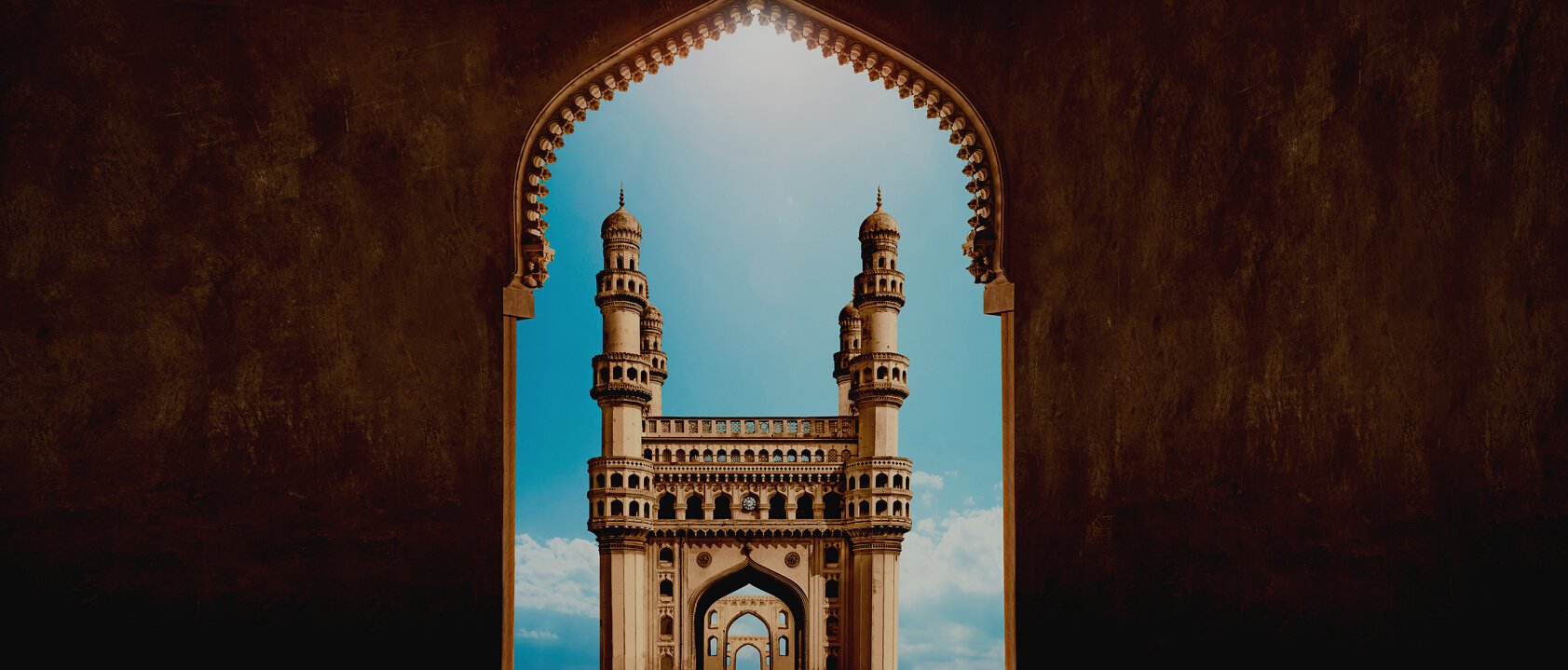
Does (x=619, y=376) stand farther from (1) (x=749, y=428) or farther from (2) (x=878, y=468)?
(2) (x=878, y=468)

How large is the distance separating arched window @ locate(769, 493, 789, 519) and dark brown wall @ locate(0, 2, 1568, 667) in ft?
67.4

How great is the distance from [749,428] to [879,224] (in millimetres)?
5168

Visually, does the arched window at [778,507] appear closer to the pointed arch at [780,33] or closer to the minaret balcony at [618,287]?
the minaret balcony at [618,287]

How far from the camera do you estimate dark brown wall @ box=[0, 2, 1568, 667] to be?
5.00m

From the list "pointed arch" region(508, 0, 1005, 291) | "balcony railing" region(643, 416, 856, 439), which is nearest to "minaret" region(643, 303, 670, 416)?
"balcony railing" region(643, 416, 856, 439)

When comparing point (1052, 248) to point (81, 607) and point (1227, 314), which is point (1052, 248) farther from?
point (81, 607)

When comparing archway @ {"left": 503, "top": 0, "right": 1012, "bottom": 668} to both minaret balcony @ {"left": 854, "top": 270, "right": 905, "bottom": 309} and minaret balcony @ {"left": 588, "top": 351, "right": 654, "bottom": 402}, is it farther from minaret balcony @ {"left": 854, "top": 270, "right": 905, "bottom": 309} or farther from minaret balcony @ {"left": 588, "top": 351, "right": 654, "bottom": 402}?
minaret balcony @ {"left": 854, "top": 270, "right": 905, "bottom": 309}

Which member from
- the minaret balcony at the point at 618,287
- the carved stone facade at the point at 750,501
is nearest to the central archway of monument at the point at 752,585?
the carved stone facade at the point at 750,501

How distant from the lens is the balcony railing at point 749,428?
86.2 feet

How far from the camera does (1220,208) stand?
5121mm

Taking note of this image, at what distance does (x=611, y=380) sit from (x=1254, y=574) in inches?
789

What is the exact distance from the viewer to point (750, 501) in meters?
25.9

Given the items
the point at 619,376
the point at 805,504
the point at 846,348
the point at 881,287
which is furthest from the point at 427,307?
the point at 846,348

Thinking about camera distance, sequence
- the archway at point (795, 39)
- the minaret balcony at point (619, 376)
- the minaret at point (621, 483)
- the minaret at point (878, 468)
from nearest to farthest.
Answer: the archway at point (795, 39) < the minaret at point (878, 468) < the minaret at point (621, 483) < the minaret balcony at point (619, 376)
